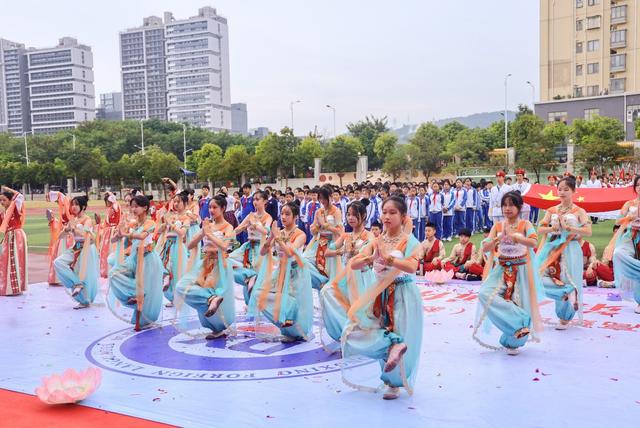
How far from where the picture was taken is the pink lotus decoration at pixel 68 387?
428 cm

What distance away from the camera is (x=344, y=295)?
5008mm

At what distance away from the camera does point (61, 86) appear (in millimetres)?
92375

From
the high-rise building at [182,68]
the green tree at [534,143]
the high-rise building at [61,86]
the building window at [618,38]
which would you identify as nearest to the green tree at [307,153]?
the green tree at [534,143]

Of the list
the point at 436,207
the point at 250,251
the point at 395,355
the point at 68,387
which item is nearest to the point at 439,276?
the point at 250,251

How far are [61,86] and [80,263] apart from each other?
9353 cm

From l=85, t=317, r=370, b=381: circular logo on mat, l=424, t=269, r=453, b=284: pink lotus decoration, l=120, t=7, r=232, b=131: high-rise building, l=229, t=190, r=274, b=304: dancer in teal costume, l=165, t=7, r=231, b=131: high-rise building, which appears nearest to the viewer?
l=85, t=317, r=370, b=381: circular logo on mat

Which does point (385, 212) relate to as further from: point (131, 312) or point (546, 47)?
point (546, 47)

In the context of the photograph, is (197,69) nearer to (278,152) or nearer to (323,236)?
(278,152)

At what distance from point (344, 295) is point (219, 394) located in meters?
1.24

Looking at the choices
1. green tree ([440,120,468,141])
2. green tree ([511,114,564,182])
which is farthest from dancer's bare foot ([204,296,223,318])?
green tree ([440,120,468,141])

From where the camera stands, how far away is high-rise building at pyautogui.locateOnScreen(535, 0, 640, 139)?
4184 cm

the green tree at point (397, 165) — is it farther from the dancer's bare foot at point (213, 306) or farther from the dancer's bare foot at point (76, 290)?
the dancer's bare foot at point (213, 306)

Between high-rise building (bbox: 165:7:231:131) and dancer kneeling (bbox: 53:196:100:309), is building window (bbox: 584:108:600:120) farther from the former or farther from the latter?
high-rise building (bbox: 165:7:231:131)

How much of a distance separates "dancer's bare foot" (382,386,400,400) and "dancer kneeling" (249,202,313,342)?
5.41 feet
